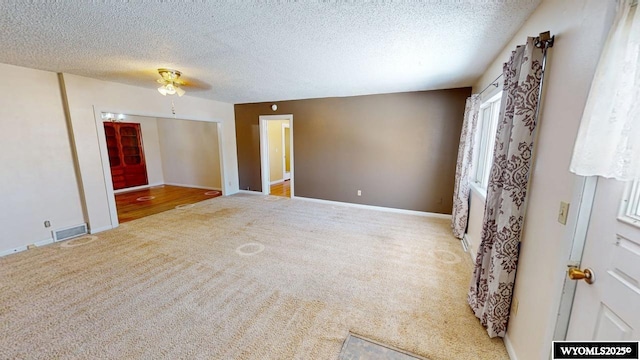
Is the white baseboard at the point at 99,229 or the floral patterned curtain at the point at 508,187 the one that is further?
the white baseboard at the point at 99,229

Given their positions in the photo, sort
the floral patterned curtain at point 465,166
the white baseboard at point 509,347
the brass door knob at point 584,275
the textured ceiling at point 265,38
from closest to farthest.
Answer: the brass door knob at point 584,275 < the white baseboard at point 509,347 < the textured ceiling at point 265,38 < the floral patterned curtain at point 465,166

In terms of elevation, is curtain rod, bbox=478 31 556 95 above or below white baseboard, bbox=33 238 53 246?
above

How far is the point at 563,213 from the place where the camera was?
110 centimetres

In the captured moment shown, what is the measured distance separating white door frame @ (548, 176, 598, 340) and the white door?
2 centimetres

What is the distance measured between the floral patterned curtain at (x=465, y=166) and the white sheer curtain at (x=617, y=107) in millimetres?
2508

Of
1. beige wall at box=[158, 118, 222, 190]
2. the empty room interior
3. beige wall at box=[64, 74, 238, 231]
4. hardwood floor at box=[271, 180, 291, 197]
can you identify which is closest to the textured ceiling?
the empty room interior

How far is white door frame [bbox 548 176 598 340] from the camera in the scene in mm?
979

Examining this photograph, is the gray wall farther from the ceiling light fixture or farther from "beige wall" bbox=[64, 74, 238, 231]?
the ceiling light fixture

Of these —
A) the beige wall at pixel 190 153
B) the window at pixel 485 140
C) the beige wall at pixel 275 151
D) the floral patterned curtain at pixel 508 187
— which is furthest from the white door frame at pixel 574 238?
the beige wall at pixel 190 153

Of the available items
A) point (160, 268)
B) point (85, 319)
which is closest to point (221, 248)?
point (160, 268)

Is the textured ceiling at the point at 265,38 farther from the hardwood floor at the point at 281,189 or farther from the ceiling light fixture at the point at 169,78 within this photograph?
the hardwood floor at the point at 281,189

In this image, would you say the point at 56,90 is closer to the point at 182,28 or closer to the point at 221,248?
the point at 182,28

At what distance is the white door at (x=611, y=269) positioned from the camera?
2.59ft

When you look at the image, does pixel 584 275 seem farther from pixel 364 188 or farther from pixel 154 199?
pixel 154 199
